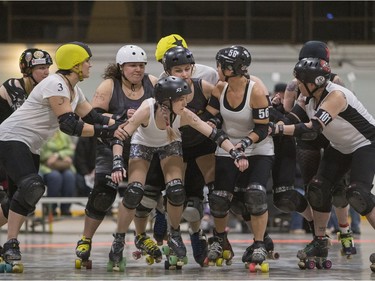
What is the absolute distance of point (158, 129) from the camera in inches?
252

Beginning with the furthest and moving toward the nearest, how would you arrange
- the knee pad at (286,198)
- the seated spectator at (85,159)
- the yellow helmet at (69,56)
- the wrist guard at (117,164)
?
the seated spectator at (85,159) < the knee pad at (286,198) < the yellow helmet at (69,56) < the wrist guard at (117,164)

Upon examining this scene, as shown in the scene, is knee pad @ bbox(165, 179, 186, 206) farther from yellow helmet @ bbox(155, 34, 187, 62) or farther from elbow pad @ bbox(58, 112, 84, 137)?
yellow helmet @ bbox(155, 34, 187, 62)

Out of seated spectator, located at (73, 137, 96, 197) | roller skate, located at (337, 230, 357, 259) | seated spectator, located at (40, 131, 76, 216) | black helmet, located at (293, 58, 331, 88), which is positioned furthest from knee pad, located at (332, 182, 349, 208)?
seated spectator, located at (40, 131, 76, 216)

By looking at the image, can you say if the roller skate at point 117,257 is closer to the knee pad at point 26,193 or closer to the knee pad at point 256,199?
the knee pad at point 26,193

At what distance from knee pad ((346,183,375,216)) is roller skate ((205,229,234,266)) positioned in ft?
3.41

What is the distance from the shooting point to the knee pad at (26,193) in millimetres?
6180

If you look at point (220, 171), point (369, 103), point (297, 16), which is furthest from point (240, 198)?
point (297, 16)

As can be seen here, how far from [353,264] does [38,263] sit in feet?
7.78

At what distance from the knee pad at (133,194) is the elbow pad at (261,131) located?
2.88 ft

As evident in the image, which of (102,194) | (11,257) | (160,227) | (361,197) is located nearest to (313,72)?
(361,197)

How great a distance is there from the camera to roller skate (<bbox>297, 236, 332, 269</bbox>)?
6.61m

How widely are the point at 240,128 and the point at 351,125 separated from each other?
0.77 m

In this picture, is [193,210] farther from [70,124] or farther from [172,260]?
[70,124]

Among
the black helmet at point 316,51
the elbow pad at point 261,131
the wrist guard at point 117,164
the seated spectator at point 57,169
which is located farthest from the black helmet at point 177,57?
the seated spectator at point 57,169
